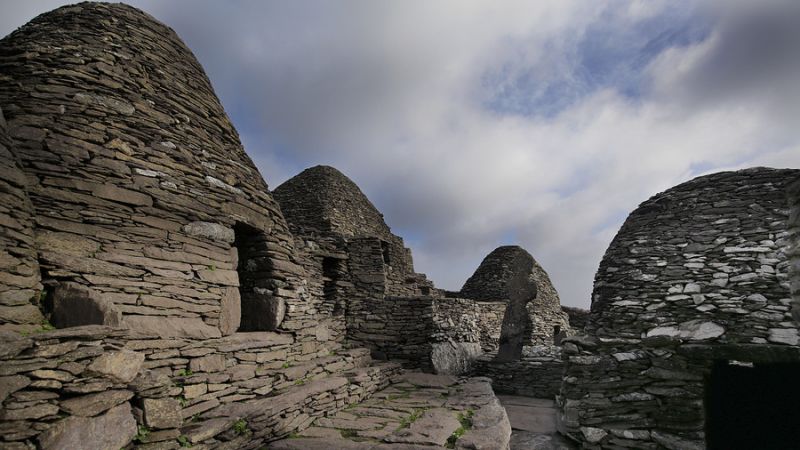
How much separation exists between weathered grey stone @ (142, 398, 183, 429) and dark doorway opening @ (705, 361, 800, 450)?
6.96 metres

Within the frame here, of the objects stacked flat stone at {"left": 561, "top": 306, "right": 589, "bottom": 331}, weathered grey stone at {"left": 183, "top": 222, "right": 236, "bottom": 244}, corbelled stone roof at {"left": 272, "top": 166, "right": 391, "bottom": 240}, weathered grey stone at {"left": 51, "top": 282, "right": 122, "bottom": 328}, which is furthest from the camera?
stacked flat stone at {"left": 561, "top": 306, "right": 589, "bottom": 331}

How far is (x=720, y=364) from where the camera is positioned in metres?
5.52

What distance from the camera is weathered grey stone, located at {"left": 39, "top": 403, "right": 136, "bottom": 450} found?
2936mm

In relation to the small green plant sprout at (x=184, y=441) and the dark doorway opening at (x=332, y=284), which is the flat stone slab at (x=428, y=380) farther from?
the small green plant sprout at (x=184, y=441)

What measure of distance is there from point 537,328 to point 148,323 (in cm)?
1600

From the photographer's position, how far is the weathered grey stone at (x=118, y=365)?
Answer: 11.0 feet

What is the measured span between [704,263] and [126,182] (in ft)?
30.7

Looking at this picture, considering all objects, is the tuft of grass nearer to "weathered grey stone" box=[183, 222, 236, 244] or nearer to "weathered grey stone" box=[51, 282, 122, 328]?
"weathered grey stone" box=[51, 282, 122, 328]

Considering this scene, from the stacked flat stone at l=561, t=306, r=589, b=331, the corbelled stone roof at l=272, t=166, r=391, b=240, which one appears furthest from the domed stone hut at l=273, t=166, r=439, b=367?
the stacked flat stone at l=561, t=306, r=589, b=331

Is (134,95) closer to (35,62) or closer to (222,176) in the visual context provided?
(35,62)

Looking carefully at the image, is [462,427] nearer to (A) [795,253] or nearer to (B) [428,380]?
(B) [428,380]

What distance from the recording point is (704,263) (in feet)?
22.1

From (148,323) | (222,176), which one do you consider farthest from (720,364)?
(222,176)

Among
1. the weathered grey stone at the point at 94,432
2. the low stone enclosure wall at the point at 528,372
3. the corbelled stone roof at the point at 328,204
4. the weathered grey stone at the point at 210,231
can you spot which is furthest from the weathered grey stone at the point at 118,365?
the corbelled stone roof at the point at 328,204
